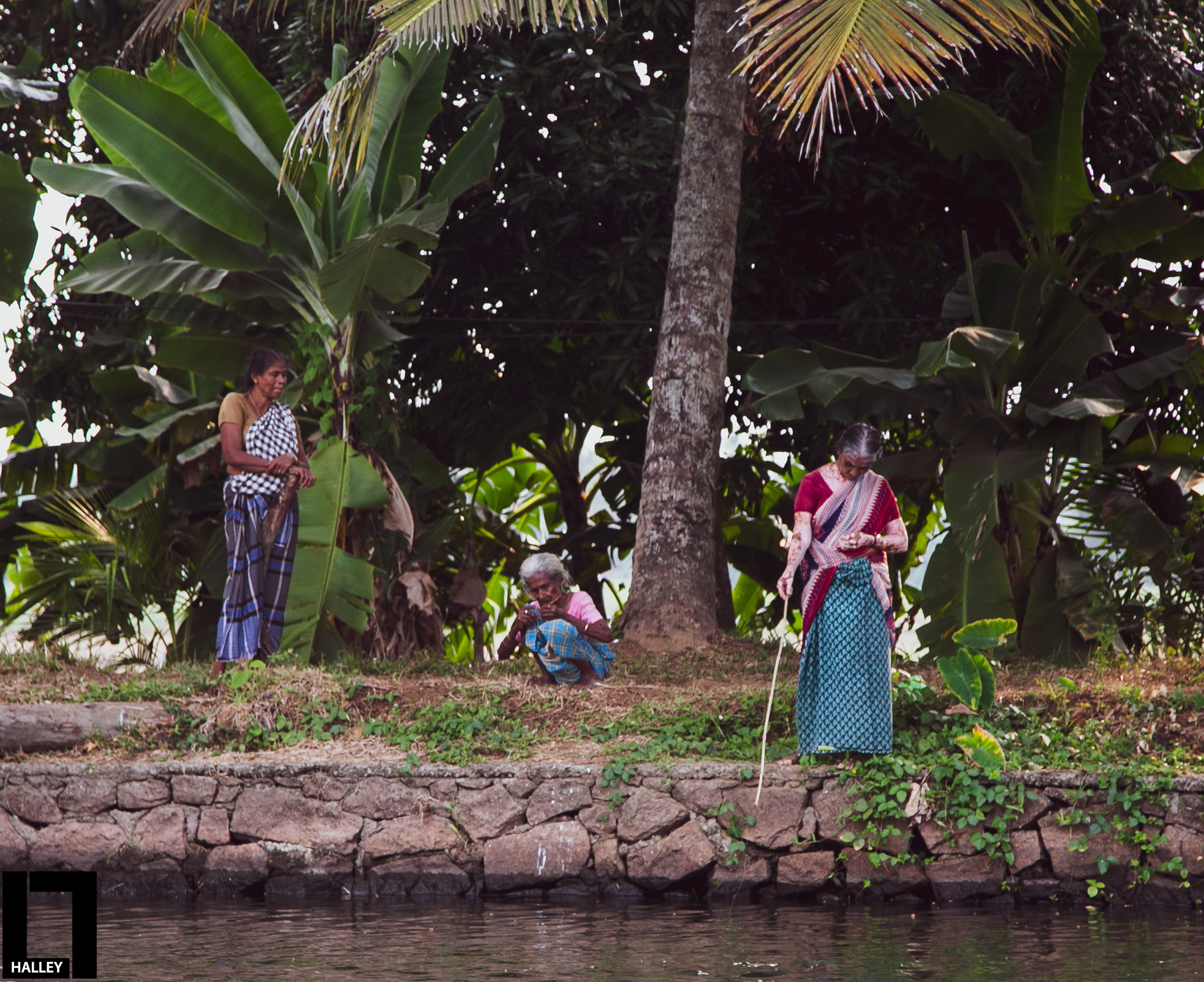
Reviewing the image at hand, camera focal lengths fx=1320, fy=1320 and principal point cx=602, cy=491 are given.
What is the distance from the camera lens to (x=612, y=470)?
14.8 metres

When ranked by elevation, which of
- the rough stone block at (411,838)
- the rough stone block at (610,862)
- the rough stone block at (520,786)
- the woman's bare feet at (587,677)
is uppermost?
the woman's bare feet at (587,677)

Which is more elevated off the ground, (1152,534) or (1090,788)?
(1152,534)

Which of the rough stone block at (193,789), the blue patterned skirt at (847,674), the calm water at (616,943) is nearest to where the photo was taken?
the calm water at (616,943)

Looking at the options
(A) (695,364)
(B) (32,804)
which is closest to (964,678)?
(A) (695,364)

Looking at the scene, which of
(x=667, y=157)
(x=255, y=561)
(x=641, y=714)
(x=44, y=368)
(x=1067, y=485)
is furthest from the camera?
(x=44, y=368)

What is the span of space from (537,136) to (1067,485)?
528 centimetres

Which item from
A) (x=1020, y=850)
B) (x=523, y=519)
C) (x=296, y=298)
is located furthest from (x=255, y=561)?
(x=523, y=519)

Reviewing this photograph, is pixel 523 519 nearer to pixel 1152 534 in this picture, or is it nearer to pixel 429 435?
pixel 429 435

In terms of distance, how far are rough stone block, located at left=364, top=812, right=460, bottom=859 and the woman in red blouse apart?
171 cm

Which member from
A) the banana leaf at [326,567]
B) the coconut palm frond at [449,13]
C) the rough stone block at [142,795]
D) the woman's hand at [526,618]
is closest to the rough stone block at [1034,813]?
the woman's hand at [526,618]

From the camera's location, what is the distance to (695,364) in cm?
912

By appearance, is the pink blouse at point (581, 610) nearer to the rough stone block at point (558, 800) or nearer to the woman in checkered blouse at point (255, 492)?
the rough stone block at point (558, 800)

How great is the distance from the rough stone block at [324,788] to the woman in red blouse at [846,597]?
221 cm

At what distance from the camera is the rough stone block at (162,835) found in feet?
21.3
